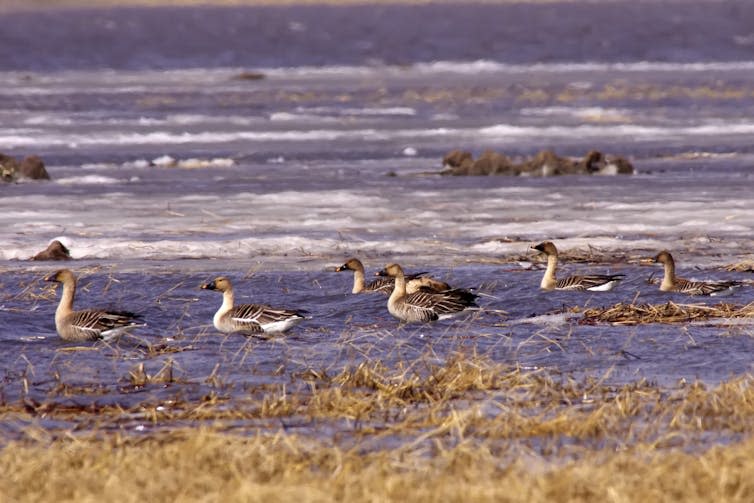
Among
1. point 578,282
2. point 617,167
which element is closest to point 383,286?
point 578,282

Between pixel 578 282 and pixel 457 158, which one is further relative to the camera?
pixel 457 158

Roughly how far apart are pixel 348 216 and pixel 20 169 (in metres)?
8.17

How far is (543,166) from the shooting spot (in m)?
26.1

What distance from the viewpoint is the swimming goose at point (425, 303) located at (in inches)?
527

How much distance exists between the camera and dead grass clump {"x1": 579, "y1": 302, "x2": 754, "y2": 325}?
1293cm

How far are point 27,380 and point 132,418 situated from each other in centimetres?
156

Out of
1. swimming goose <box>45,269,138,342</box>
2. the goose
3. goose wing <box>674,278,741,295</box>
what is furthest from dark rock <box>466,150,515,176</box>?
swimming goose <box>45,269,138,342</box>

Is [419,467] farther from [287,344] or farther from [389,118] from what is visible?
[389,118]

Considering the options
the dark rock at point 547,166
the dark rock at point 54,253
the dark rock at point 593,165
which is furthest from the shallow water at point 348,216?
the dark rock at point 547,166

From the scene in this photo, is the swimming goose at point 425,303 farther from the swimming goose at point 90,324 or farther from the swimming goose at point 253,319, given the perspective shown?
the swimming goose at point 90,324

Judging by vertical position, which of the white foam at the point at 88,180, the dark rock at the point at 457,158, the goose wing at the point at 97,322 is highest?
the dark rock at the point at 457,158

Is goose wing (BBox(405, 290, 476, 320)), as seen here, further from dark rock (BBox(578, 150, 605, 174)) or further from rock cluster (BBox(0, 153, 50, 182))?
rock cluster (BBox(0, 153, 50, 182))

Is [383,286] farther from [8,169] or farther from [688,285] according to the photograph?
[8,169]

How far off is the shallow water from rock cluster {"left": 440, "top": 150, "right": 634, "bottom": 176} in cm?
47
